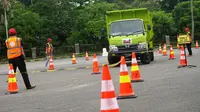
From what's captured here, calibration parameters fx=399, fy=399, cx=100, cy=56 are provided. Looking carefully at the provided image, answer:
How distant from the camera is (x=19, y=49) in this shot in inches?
509

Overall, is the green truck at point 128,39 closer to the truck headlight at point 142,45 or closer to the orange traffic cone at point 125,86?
the truck headlight at point 142,45

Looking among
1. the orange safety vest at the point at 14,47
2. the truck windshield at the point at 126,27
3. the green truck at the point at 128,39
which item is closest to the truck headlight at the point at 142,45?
the green truck at the point at 128,39

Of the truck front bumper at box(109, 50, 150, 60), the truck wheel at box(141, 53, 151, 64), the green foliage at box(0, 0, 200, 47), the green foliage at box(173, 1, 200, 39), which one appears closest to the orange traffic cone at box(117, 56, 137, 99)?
the truck front bumper at box(109, 50, 150, 60)

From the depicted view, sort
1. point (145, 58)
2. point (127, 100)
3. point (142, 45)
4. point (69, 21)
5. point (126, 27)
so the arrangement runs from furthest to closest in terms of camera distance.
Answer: point (69, 21)
point (145, 58)
point (126, 27)
point (142, 45)
point (127, 100)

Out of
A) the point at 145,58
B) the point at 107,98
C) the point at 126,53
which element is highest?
the point at 126,53

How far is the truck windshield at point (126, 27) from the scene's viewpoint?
66.7ft

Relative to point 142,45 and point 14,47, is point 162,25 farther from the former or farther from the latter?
point 14,47

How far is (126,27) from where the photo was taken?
2050 cm

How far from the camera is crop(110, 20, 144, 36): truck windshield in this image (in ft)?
66.7

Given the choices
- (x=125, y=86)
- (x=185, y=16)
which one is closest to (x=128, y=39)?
(x=125, y=86)

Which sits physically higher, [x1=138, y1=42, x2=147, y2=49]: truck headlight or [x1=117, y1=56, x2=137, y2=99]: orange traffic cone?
[x1=138, y1=42, x2=147, y2=49]: truck headlight

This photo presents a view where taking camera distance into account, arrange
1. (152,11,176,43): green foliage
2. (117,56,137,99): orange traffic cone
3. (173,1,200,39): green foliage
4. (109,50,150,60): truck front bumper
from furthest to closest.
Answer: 1. (173,1,200,39): green foliage
2. (152,11,176,43): green foliage
3. (109,50,150,60): truck front bumper
4. (117,56,137,99): orange traffic cone

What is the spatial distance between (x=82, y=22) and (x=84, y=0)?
409 inches

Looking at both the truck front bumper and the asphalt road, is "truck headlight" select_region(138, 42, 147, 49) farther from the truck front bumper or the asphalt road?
the asphalt road
